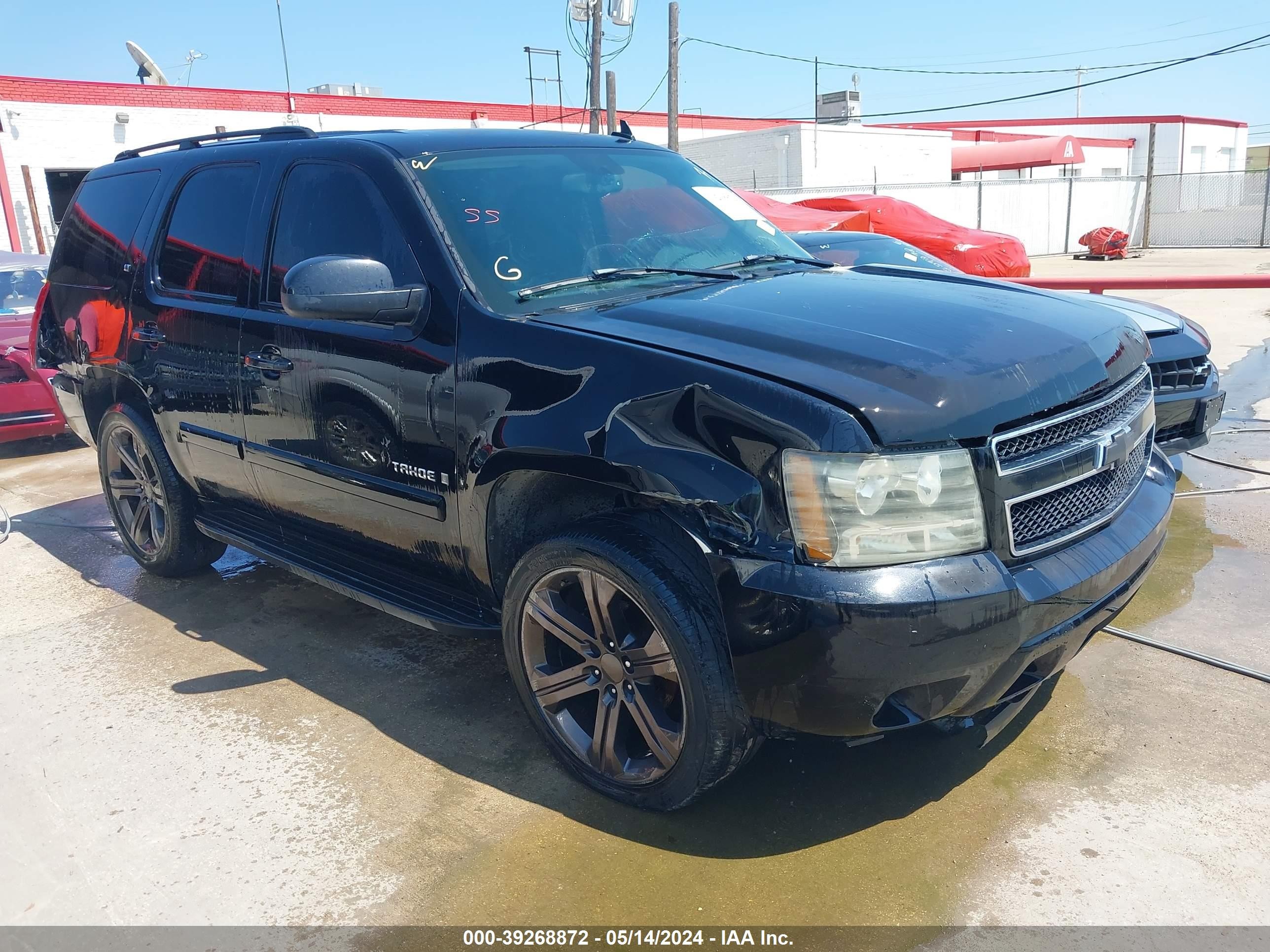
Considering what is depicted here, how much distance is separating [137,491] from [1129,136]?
163 ft

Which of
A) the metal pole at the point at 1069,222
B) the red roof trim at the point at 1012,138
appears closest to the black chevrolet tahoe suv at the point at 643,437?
the metal pole at the point at 1069,222

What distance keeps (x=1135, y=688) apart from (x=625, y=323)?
86.5 inches

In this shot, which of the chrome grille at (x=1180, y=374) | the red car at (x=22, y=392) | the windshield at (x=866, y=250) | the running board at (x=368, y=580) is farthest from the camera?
the windshield at (x=866, y=250)

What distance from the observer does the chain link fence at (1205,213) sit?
30844 millimetres

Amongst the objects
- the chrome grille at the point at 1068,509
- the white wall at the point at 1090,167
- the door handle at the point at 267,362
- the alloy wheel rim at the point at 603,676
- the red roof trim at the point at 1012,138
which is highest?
the red roof trim at the point at 1012,138

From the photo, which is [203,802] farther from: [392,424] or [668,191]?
[668,191]

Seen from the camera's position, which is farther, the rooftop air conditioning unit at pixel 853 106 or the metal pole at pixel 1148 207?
the rooftop air conditioning unit at pixel 853 106

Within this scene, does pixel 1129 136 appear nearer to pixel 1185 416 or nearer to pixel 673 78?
pixel 673 78

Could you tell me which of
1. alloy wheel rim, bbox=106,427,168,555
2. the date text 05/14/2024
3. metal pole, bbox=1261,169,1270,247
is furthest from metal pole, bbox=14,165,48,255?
metal pole, bbox=1261,169,1270,247

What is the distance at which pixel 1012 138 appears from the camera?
42.1 metres

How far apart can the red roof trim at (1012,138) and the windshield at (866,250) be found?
111 feet

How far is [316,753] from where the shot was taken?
3.37m

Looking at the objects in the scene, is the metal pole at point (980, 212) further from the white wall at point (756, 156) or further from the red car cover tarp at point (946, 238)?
the red car cover tarp at point (946, 238)

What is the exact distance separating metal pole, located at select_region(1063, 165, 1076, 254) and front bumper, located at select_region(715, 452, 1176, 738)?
2952cm
